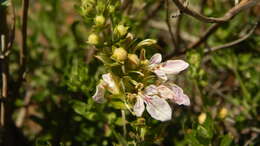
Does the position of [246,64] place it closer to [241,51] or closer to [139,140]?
Answer: [241,51]

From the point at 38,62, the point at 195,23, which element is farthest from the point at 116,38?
the point at 195,23

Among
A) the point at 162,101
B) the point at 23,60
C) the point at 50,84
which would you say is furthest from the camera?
the point at 50,84

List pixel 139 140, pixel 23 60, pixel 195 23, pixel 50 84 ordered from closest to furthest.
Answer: pixel 139 140 → pixel 23 60 → pixel 50 84 → pixel 195 23

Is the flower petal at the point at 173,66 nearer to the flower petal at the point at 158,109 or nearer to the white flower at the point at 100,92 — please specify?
the flower petal at the point at 158,109

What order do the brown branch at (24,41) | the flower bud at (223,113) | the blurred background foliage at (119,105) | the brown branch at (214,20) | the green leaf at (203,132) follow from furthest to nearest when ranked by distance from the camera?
1. the flower bud at (223,113)
2. the brown branch at (24,41)
3. the blurred background foliage at (119,105)
4. the green leaf at (203,132)
5. the brown branch at (214,20)

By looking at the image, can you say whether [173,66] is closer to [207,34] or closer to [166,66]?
[166,66]

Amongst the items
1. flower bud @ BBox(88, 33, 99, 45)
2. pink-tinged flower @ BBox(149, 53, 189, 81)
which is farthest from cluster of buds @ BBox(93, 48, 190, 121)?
flower bud @ BBox(88, 33, 99, 45)

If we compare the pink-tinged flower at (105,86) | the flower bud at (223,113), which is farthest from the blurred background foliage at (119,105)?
the pink-tinged flower at (105,86)
